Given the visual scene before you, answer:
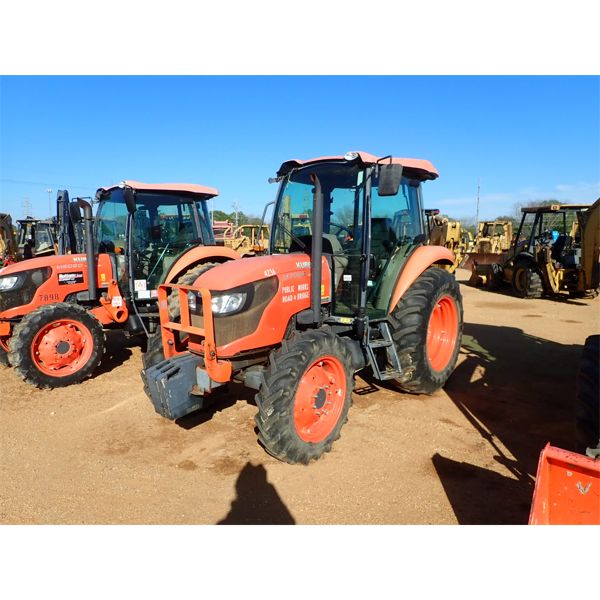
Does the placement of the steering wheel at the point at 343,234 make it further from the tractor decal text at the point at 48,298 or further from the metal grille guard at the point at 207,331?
the tractor decal text at the point at 48,298

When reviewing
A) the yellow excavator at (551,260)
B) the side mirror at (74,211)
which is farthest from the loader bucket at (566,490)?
the yellow excavator at (551,260)

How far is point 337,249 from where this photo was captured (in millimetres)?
4387

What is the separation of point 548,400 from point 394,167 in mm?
3036

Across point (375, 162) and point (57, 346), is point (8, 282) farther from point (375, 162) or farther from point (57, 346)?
point (375, 162)

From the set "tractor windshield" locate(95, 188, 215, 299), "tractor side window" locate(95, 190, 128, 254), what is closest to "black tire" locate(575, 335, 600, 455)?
"tractor windshield" locate(95, 188, 215, 299)

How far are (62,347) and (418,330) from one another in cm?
408

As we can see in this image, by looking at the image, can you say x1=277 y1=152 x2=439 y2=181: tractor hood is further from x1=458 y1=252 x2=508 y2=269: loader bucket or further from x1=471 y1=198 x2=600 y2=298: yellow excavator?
x1=458 y1=252 x2=508 y2=269: loader bucket

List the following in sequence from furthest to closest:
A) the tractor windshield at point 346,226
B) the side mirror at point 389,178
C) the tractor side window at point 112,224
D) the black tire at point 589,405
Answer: the tractor side window at point 112,224
the tractor windshield at point 346,226
the side mirror at point 389,178
the black tire at point 589,405

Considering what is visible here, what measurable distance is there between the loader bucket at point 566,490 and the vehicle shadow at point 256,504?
1439 millimetres

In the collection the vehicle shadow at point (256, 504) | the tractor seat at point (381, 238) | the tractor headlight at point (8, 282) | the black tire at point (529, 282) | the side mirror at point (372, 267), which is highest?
the tractor seat at point (381, 238)

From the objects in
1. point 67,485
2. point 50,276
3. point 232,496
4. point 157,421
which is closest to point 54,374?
point 50,276

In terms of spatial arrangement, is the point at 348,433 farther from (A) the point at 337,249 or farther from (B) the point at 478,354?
(B) the point at 478,354

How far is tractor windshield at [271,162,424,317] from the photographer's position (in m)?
4.37

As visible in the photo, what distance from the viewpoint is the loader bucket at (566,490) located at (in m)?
2.33
